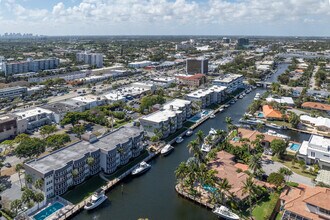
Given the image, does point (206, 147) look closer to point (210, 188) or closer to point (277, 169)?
point (277, 169)

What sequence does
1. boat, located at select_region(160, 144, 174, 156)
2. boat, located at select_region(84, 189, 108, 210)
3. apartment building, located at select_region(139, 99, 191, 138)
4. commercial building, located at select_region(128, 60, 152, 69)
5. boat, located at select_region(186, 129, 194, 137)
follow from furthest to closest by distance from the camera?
commercial building, located at select_region(128, 60, 152, 69)
boat, located at select_region(186, 129, 194, 137)
apartment building, located at select_region(139, 99, 191, 138)
boat, located at select_region(160, 144, 174, 156)
boat, located at select_region(84, 189, 108, 210)

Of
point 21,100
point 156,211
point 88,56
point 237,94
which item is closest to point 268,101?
point 237,94

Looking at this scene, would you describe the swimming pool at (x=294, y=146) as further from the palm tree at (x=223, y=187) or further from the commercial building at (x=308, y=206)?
the palm tree at (x=223, y=187)

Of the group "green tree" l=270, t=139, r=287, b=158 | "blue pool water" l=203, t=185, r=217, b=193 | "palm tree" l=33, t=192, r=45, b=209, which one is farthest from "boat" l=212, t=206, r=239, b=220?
"palm tree" l=33, t=192, r=45, b=209

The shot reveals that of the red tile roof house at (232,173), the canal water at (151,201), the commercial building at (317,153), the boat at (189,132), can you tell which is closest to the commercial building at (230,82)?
the boat at (189,132)

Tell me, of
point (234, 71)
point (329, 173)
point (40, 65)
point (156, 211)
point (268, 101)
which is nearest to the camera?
point (156, 211)

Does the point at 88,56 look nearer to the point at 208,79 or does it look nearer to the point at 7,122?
the point at 208,79

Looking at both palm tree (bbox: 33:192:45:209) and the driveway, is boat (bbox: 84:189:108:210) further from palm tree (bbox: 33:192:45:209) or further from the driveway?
the driveway
